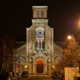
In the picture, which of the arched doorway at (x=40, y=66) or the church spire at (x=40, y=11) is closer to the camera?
the arched doorway at (x=40, y=66)

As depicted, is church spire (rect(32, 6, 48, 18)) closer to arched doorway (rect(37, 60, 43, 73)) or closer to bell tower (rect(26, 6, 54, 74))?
bell tower (rect(26, 6, 54, 74))

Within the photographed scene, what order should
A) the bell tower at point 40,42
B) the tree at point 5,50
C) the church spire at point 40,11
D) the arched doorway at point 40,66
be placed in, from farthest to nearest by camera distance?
the church spire at point 40,11
the arched doorway at point 40,66
the bell tower at point 40,42
the tree at point 5,50

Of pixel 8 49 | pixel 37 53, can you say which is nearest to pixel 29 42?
pixel 37 53

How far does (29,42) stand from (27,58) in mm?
5654

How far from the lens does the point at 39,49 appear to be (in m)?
59.8

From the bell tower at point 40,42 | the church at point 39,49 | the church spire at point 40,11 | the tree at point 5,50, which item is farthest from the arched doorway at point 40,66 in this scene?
the church spire at point 40,11

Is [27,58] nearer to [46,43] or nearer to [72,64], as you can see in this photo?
[46,43]

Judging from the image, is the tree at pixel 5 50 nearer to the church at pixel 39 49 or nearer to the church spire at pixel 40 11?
the church at pixel 39 49

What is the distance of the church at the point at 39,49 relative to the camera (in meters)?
59.8

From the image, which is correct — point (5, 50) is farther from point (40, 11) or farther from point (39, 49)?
point (40, 11)

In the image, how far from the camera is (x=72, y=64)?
1351 inches

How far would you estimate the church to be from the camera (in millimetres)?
59750

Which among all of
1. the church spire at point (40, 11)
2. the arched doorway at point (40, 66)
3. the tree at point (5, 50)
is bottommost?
the arched doorway at point (40, 66)

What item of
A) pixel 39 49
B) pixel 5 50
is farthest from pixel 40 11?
pixel 5 50
